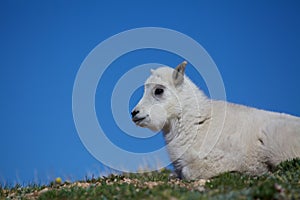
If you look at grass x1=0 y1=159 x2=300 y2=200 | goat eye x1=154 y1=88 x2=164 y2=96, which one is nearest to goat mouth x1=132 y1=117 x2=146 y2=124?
goat eye x1=154 y1=88 x2=164 y2=96

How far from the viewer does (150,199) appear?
266 inches

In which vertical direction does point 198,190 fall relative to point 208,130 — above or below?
below

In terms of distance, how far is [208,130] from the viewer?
11258mm

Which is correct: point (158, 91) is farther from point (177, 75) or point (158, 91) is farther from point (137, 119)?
point (137, 119)

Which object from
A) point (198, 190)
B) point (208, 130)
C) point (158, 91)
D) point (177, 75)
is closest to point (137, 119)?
point (158, 91)

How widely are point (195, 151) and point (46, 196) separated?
402 centimetres

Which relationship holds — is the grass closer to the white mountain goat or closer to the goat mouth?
the white mountain goat

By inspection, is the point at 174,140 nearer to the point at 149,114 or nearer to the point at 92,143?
the point at 149,114

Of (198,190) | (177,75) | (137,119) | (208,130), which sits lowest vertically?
(198,190)

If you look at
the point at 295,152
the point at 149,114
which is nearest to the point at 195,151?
the point at 149,114

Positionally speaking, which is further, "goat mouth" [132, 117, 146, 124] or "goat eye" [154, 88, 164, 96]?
"goat eye" [154, 88, 164, 96]

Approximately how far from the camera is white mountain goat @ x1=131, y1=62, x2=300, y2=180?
35.5 feet

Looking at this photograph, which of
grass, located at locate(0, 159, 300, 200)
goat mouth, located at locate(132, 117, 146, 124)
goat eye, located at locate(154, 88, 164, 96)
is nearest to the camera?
grass, located at locate(0, 159, 300, 200)

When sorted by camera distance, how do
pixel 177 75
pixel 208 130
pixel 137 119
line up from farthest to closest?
pixel 177 75 → pixel 208 130 → pixel 137 119
